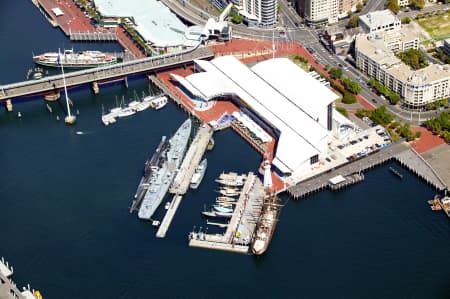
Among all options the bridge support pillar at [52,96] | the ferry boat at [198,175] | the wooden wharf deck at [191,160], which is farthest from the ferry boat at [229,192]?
the bridge support pillar at [52,96]

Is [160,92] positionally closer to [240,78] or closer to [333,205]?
[240,78]

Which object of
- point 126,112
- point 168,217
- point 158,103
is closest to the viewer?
point 168,217

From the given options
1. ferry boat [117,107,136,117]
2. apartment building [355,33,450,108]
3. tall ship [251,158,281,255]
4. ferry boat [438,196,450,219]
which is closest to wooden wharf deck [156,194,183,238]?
tall ship [251,158,281,255]

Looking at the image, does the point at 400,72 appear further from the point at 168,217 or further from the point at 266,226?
the point at 168,217

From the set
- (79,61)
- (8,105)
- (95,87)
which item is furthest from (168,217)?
(79,61)

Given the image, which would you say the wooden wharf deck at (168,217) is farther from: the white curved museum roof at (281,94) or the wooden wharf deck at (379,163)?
the wooden wharf deck at (379,163)

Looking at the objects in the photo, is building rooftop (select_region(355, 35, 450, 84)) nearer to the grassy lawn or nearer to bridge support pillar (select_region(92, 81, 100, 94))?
the grassy lawn
